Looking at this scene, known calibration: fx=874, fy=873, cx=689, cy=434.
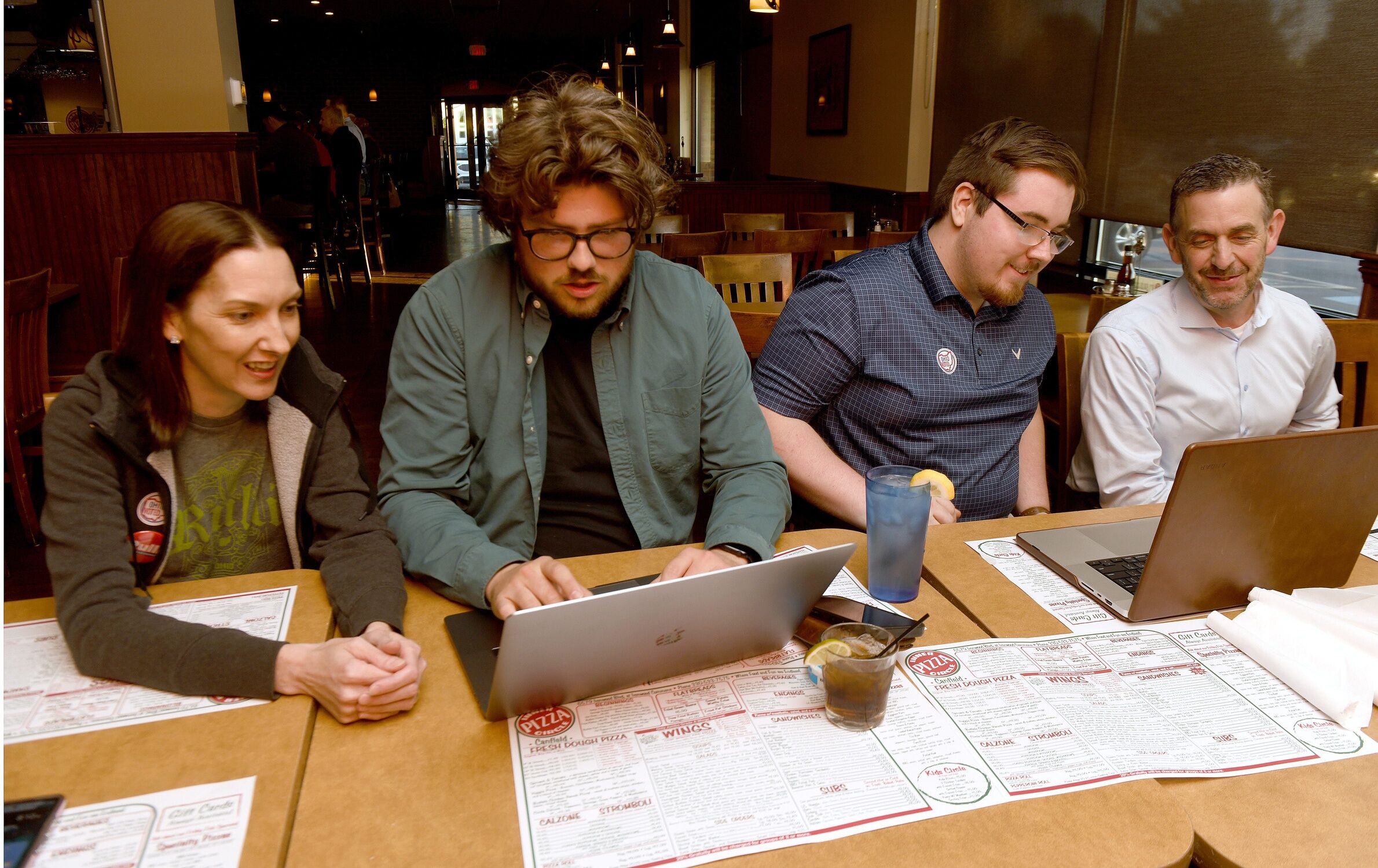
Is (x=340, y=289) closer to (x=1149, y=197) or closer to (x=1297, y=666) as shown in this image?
(x=1149, y=197)

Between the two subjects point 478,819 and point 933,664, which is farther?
point 933,664

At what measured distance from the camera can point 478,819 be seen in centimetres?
78

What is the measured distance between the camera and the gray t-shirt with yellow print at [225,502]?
126 centimetres

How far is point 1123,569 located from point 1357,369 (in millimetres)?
1294

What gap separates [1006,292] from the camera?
182cm

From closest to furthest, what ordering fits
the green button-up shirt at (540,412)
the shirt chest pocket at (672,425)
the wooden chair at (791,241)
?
the green button-up shirt at (540,412) → the shirt chest pocket at (672,425) → the wooden chair at (791,241)

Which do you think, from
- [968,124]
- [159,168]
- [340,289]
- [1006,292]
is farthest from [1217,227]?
[340,289]

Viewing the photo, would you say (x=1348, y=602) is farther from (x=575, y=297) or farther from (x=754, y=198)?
(x=754, y=198)

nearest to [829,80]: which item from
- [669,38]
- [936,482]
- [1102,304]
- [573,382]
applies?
[669,38]

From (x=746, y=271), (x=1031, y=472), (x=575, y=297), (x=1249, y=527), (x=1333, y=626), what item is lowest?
(x=1031, y=472)

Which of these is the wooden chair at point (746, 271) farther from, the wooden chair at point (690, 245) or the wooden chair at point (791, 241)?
the wooden chair at point (791, 241)

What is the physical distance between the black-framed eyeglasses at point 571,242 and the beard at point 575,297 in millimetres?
31

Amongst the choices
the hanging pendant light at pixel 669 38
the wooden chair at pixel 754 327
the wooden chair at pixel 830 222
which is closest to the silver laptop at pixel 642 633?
the wooden chair at pixel 754 327

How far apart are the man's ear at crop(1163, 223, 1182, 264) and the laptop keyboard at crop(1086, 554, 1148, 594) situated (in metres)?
0.96
